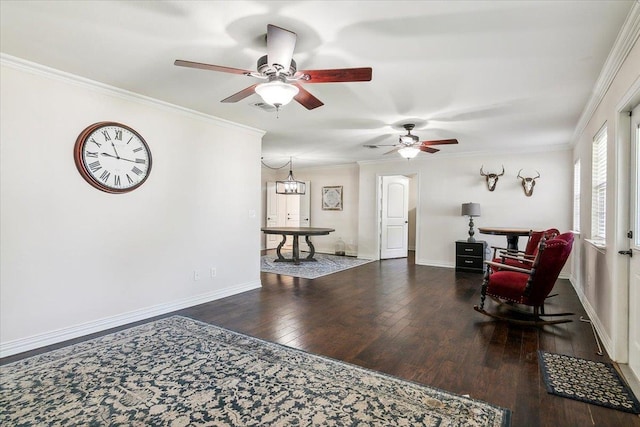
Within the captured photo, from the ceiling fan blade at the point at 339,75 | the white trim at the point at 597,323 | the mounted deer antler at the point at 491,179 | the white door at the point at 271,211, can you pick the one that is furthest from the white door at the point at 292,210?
the ceiling fan blade at the point at 339,75

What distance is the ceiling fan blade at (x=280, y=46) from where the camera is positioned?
6.44 ft

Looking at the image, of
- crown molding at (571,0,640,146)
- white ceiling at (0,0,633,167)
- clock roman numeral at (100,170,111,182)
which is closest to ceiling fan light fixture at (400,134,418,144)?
white ceiling at (0,0,633,167)

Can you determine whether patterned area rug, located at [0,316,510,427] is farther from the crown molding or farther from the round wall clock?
the crown molding

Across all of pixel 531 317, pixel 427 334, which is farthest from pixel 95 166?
pixel 531 317

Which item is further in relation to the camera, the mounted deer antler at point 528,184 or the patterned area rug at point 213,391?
the mounted deer antler at point 528,184

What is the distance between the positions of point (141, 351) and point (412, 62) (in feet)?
10.3

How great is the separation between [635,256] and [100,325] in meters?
4.41

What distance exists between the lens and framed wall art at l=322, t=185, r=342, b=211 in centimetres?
864

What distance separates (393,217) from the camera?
792cm

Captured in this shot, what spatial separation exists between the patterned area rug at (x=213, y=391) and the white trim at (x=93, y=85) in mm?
2282

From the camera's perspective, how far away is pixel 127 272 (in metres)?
3.43

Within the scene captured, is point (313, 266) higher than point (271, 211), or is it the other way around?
point (271, 211)

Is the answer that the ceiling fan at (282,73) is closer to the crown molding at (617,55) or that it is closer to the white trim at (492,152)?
the crown molding at (617,55)

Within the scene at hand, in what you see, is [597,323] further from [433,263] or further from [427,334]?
[433,263]
